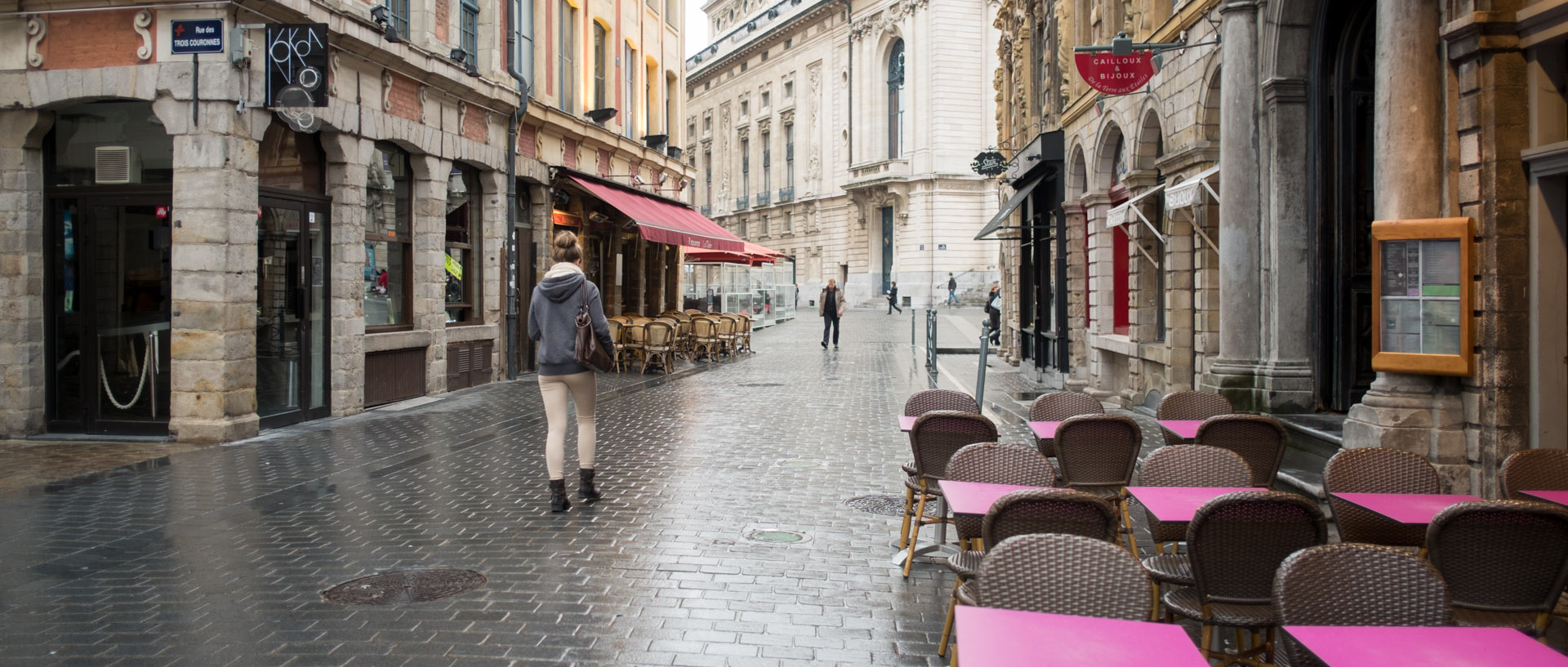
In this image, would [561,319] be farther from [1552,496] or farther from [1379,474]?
[1552,496]

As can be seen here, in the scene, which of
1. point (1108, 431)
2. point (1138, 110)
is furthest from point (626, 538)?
point (1138, 110)

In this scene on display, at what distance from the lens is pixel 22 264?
10.7 m

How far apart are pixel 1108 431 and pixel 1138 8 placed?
33.1 feet

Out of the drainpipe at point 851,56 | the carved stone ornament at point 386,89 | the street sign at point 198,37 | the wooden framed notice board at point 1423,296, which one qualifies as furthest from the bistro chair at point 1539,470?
the drainpipe at point 851,56

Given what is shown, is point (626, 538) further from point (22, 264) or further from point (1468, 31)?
point (22, 264)

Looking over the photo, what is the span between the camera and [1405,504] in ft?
14.9

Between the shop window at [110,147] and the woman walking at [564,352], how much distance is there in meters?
5.35

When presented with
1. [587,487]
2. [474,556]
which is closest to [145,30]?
[587,487]

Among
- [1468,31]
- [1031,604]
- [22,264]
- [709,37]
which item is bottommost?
[1031,604]

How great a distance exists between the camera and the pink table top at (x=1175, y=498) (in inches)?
171

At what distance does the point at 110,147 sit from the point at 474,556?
7486 millimetres

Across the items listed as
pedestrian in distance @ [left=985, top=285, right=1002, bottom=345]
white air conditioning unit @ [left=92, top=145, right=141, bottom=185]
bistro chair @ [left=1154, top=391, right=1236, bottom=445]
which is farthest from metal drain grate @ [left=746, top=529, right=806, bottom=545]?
pedestrian in distance @ [left=985, top=285, right=1002, bottom=345]

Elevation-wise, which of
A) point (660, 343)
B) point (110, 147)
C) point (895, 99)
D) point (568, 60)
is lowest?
point (660, 343)

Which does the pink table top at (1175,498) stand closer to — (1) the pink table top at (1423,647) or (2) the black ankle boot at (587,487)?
(1) the pink table top at (1423,647)
